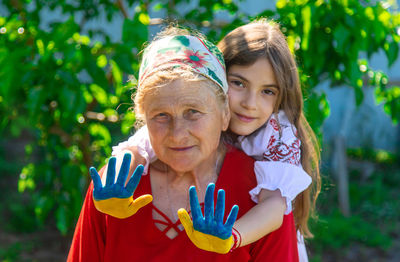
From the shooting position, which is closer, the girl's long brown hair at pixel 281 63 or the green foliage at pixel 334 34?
the girl's long brown hair at pixel 281 63

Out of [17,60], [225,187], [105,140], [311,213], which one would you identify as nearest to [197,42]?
[225,187]

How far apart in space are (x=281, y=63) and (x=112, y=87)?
6.32ft

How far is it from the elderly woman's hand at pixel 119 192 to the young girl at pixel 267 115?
29cm

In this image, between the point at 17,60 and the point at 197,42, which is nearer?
the point at 197,42

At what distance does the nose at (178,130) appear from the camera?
1.41 meters

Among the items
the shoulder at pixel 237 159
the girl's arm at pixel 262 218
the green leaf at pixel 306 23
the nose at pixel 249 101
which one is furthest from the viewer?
the green leaf at pixel 306 23

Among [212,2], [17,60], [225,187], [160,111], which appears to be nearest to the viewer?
[160,111]

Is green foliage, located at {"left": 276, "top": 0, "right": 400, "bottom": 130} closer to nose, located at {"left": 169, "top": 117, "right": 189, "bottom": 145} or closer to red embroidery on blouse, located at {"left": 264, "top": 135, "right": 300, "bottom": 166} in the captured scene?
red embroidery on blouse, located at {"left": 264, "top": 135, "right": 300, "bottom": 166}

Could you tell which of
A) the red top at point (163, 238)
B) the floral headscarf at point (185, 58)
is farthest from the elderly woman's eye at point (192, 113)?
the red top at point (163, 238)

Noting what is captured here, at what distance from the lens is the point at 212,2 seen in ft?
9.68

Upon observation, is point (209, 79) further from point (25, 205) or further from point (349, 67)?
point (25, 205)

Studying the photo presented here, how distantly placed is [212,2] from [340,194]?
2835 millimetres

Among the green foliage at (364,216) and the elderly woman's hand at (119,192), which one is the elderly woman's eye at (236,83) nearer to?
the elderly woman's hand at (119,192)

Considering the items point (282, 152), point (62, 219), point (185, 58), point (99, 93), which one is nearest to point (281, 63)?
point (282, 152)
